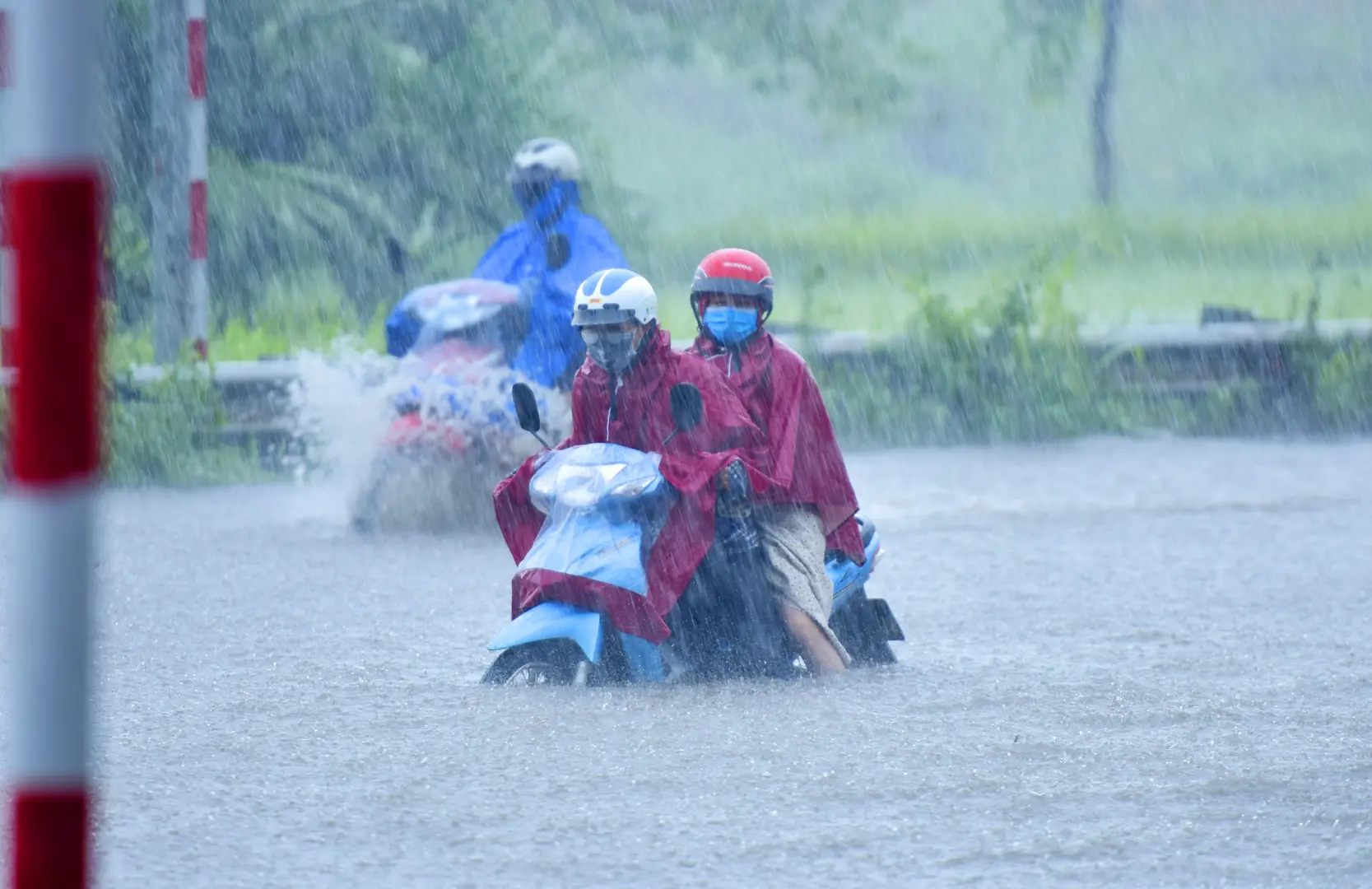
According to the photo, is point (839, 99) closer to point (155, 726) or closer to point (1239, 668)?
point (1239, 668)

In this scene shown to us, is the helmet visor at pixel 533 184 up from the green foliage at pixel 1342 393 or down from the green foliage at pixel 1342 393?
up

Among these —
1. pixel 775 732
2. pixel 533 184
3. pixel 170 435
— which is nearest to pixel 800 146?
pixel 170 435

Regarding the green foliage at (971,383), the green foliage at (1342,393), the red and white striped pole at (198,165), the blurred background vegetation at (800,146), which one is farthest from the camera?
the blurred background vegetation at (800,146)

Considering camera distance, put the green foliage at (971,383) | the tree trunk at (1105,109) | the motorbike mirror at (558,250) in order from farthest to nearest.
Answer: the tree trunk at (1105,109), the green foliage at (971,383), the motorbike mirror at (558,250)

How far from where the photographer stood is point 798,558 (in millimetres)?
7719

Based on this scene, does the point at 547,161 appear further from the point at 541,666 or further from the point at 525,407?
the point at 541,666

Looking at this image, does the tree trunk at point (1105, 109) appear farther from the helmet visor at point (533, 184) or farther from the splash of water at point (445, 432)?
the splash of water at point (445, 432)

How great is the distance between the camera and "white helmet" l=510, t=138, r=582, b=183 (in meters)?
11.6

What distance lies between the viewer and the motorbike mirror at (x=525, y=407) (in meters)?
7.44

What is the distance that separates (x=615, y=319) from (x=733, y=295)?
0.50 meters

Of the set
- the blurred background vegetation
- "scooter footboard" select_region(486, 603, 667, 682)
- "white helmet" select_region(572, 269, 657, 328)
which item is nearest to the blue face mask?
"white helmet" select_region(572, 269, 657, 328)

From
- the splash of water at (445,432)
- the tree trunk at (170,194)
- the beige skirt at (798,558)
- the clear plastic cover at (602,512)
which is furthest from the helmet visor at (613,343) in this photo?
the tree trunk at (170,194)

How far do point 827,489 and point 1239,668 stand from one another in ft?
4.74

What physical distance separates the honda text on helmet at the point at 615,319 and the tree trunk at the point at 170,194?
25.6ft
